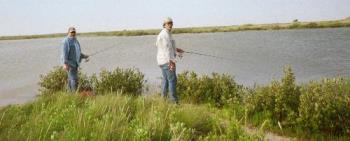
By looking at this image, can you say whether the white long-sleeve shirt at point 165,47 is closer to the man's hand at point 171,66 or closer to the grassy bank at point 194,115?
the man's hand at point 171,66

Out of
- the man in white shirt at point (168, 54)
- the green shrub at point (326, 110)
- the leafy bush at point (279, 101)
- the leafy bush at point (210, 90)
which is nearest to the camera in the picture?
the green shrub at point (326, 110)

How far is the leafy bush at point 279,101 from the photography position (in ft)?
31.8

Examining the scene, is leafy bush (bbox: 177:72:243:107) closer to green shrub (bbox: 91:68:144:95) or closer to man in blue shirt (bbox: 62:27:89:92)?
green shrub (bbox: 91:68:144:95)

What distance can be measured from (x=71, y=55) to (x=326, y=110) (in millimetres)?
6577

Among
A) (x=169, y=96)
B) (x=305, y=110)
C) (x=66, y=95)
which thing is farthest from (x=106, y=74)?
(x=305, y=110)

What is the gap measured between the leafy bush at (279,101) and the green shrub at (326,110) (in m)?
0.39

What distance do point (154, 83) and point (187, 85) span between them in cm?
673

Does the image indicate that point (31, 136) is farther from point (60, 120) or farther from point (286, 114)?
point (286, 114)

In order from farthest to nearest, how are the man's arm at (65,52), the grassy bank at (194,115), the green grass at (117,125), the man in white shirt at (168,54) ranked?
the man's arm at (65,52), the man in white shirt at (168,54), the grassy bank at (194,115), the green grass at (117,125)

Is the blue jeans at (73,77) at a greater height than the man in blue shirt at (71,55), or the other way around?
the man in blue shirt at (71,55)

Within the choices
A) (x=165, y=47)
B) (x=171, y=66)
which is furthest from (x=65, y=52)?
(x=171, y=66)

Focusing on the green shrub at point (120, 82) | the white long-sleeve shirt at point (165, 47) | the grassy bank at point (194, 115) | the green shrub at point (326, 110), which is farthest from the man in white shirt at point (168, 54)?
the green shrub at point (120, 82)

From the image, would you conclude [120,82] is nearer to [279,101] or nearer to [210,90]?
[210,90]

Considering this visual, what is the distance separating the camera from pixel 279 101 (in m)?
9.77
